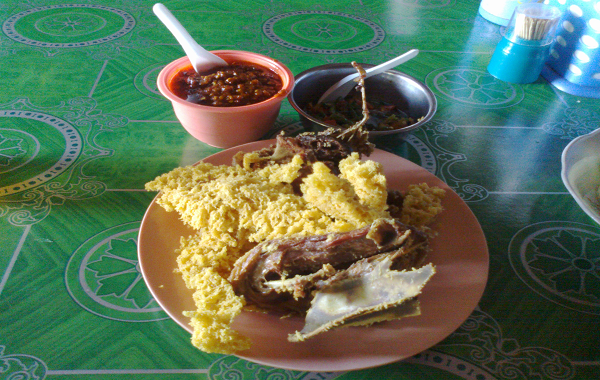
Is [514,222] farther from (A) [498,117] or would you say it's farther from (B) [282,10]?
(B) [282,10]

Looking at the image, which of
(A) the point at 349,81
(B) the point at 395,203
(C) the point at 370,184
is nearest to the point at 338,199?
(C) the point at 370,184

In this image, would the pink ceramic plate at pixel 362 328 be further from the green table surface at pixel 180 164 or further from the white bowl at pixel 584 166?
the white bowl at pixel 584 166

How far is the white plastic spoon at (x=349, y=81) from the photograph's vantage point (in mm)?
1415

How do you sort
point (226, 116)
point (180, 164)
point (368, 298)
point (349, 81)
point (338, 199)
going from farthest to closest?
point (349, 81) < point (180, 164) < point (226, 116) < point (338, 199) < point (368, 298)

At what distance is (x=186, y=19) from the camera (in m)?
2.21

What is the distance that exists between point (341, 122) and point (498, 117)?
724 mm

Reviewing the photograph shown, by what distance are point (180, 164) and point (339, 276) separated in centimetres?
78

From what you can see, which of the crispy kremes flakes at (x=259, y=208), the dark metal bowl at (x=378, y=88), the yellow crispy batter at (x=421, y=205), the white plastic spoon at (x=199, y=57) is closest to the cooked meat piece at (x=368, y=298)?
the crispy kremes flakes at (x=259, y=208)

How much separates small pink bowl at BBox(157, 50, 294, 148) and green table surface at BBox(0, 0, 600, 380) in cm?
12

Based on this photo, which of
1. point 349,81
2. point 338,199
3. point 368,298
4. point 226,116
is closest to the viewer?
point 368,298

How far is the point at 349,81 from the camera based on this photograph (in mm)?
1436

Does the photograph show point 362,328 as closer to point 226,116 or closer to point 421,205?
point 421,205

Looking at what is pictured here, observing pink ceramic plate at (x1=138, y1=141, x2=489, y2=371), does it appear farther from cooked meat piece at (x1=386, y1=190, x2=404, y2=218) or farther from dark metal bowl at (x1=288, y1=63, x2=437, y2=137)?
dark metal bowl at (x1=288, y1=63, x2=437, y2=137)

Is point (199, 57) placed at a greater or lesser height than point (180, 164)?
greater
